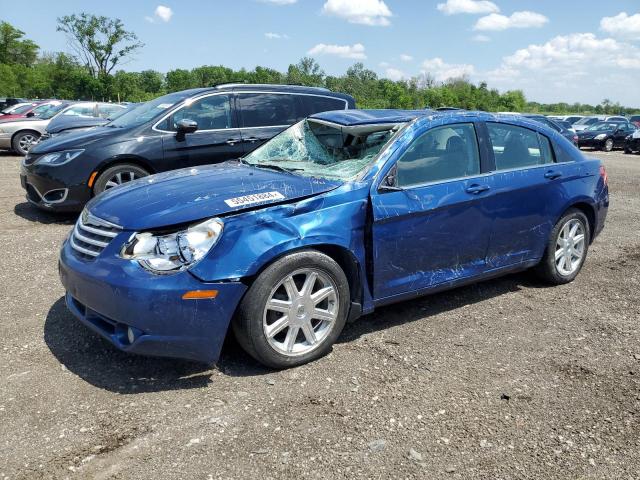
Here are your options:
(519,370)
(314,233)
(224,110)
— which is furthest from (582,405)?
(224,110)

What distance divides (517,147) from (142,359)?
11.4ft

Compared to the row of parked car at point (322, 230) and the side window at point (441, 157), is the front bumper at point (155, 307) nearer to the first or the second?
the row of parked car at point (322, 230)

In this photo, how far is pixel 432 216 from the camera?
13.5 feet

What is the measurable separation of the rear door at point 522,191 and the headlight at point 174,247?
2343 mm

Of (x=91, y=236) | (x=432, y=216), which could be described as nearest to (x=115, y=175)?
(x=91, y=236)

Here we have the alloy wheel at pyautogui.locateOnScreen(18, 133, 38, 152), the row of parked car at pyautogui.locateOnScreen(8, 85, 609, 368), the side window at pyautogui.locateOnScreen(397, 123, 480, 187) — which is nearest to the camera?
the row of parked car at pyautogui.locateOnScreen(8, 85, 609, 368)

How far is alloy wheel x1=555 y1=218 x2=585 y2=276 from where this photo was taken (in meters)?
5.25

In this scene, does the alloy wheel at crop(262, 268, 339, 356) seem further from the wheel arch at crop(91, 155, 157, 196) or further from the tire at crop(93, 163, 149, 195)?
the wheel arch at crop(91, 155, 157, 196)

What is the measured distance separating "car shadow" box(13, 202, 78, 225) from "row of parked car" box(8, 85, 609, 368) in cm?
358

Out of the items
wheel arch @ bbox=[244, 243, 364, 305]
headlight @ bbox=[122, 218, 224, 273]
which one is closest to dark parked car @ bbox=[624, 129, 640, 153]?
wheel arch @ bbox=[244, 243, 364, 305]

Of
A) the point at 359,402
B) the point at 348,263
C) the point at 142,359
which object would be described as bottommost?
the point at 359,402

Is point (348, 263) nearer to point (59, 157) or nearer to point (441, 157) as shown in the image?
point (441, 157)

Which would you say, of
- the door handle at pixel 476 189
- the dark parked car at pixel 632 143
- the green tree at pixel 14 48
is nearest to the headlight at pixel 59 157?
the door handle at pixel 476 189

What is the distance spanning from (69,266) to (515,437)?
280cm
